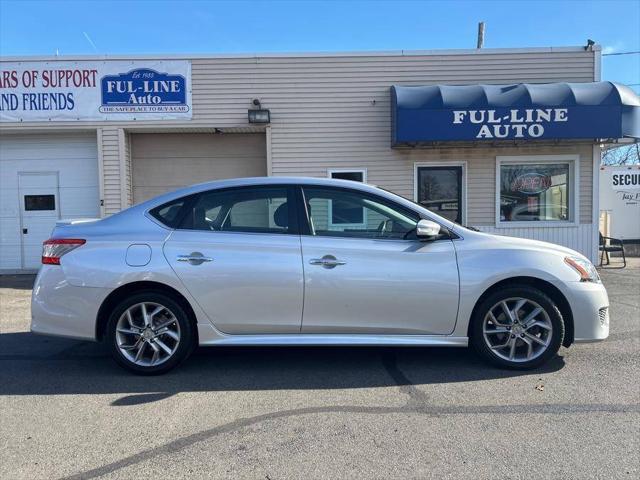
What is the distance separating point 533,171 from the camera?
36.5 ft

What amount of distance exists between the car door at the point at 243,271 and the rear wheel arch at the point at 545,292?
5.25ft

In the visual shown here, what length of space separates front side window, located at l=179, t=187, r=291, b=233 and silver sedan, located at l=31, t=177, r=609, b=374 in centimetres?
2

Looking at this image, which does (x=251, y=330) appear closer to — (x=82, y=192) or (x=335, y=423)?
(x=335, y=423)

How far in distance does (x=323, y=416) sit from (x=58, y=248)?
2.72m

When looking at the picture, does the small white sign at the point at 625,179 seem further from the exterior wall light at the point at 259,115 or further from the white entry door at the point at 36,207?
the white entry door at the point at 36,207

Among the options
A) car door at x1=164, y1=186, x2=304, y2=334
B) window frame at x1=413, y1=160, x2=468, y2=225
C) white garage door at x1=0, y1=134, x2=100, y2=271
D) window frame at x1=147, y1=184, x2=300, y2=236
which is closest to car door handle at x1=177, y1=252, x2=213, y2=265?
car door at x1=164, y1=186, x2=304, y2=334

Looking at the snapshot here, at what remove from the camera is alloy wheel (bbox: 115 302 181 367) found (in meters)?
4.50

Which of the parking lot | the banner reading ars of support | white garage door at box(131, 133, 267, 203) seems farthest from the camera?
white garage door at box(131, 133, 267, 203)

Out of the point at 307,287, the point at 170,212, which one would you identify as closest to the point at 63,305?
the point at 170,212

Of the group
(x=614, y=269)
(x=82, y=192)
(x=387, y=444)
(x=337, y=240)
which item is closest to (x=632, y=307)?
(x=614, y=269)

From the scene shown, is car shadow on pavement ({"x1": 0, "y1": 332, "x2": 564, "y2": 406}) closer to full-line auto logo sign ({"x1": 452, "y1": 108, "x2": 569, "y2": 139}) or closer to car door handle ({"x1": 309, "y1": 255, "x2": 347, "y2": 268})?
car door handle ({"x1": 309, "y1": 255, "x2": 347, "y2": 268})

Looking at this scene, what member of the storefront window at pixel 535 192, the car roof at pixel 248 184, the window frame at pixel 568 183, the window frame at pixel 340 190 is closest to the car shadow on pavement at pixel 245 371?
the window frame at pixel 340 190

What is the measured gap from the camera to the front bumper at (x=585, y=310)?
4.49 m

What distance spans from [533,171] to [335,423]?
9.19 m
